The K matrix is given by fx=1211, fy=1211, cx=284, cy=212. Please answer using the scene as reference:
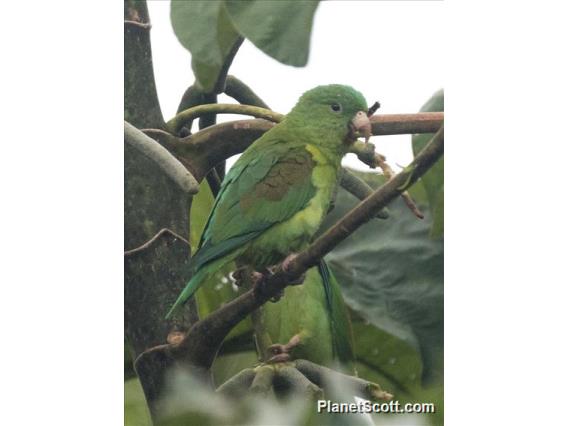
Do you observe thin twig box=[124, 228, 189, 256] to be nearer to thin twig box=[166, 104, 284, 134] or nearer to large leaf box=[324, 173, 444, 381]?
thin twig box=[166, 104, 284, 134]

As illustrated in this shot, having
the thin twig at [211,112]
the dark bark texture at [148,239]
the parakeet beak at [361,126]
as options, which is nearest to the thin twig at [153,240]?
the dark bark texture at [148,239]

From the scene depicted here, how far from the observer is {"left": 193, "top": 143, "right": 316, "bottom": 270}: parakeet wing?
239cm

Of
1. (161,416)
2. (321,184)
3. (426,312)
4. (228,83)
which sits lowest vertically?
(161,416)

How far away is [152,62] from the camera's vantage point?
2.51 m

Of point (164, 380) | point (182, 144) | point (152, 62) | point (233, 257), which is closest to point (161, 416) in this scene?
point (164, 380)

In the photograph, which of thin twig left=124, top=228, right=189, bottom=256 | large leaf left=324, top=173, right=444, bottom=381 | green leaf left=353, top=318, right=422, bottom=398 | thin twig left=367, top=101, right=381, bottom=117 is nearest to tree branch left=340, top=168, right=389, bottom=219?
large leaf left=324, top=173, right=444, bottom=381

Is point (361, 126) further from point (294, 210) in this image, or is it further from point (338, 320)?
point (338, 320)

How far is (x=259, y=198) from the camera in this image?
7.89 ft

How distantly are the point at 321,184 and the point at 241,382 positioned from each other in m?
0.43

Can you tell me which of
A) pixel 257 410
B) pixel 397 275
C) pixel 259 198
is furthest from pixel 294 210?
pixel 257 410

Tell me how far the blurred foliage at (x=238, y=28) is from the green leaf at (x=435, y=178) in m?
0.30

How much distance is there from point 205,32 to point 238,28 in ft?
0.32

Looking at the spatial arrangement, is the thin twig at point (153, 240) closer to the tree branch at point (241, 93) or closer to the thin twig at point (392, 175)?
the tree branch at point (241, 93)
